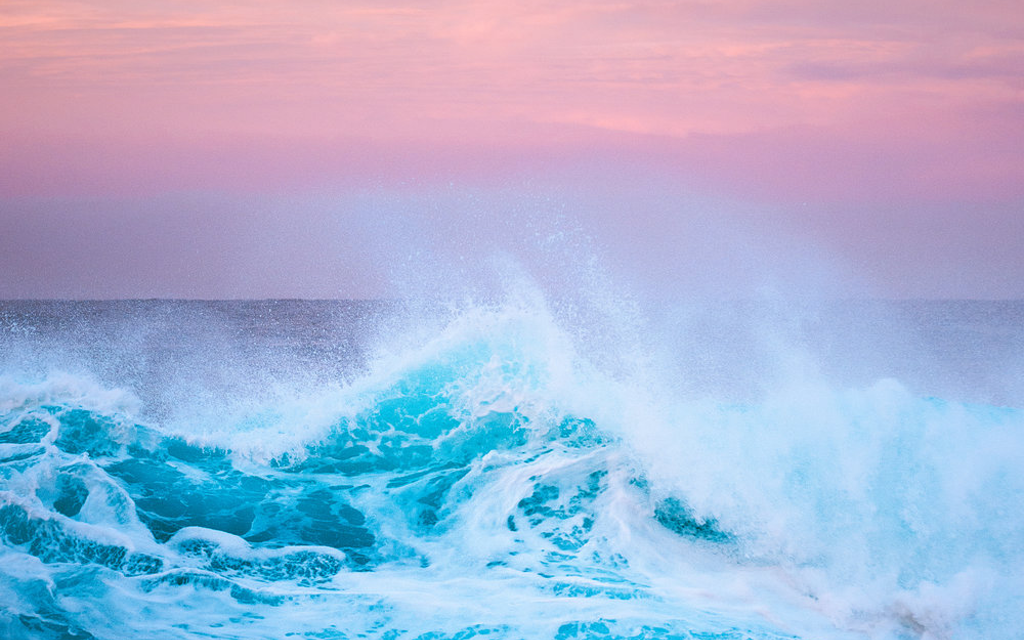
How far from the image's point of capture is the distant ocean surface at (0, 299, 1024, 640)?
5.52 meters

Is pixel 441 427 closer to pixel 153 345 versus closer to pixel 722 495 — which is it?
pixel 722 495

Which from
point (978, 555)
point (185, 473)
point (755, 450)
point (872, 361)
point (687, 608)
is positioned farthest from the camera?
point (872, 361)

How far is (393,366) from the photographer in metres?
11.4

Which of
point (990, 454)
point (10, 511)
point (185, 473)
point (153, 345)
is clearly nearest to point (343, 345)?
point (153, 345)

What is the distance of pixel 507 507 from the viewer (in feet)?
25.7

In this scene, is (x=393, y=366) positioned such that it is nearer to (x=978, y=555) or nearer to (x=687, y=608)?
(x=687, y=608)

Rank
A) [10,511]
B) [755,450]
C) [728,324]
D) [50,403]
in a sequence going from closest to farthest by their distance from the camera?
[10,511] → [755,450] → [50,403] → [728,324]

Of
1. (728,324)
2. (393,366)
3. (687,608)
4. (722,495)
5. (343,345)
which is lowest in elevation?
(687,608)

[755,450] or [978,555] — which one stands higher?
[755,450]

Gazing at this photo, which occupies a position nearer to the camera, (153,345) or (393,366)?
(393,366)

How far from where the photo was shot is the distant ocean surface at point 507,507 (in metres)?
5.52

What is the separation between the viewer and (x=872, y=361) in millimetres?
23484

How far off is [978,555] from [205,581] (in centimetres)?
606

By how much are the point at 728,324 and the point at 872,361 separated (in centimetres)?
2071
